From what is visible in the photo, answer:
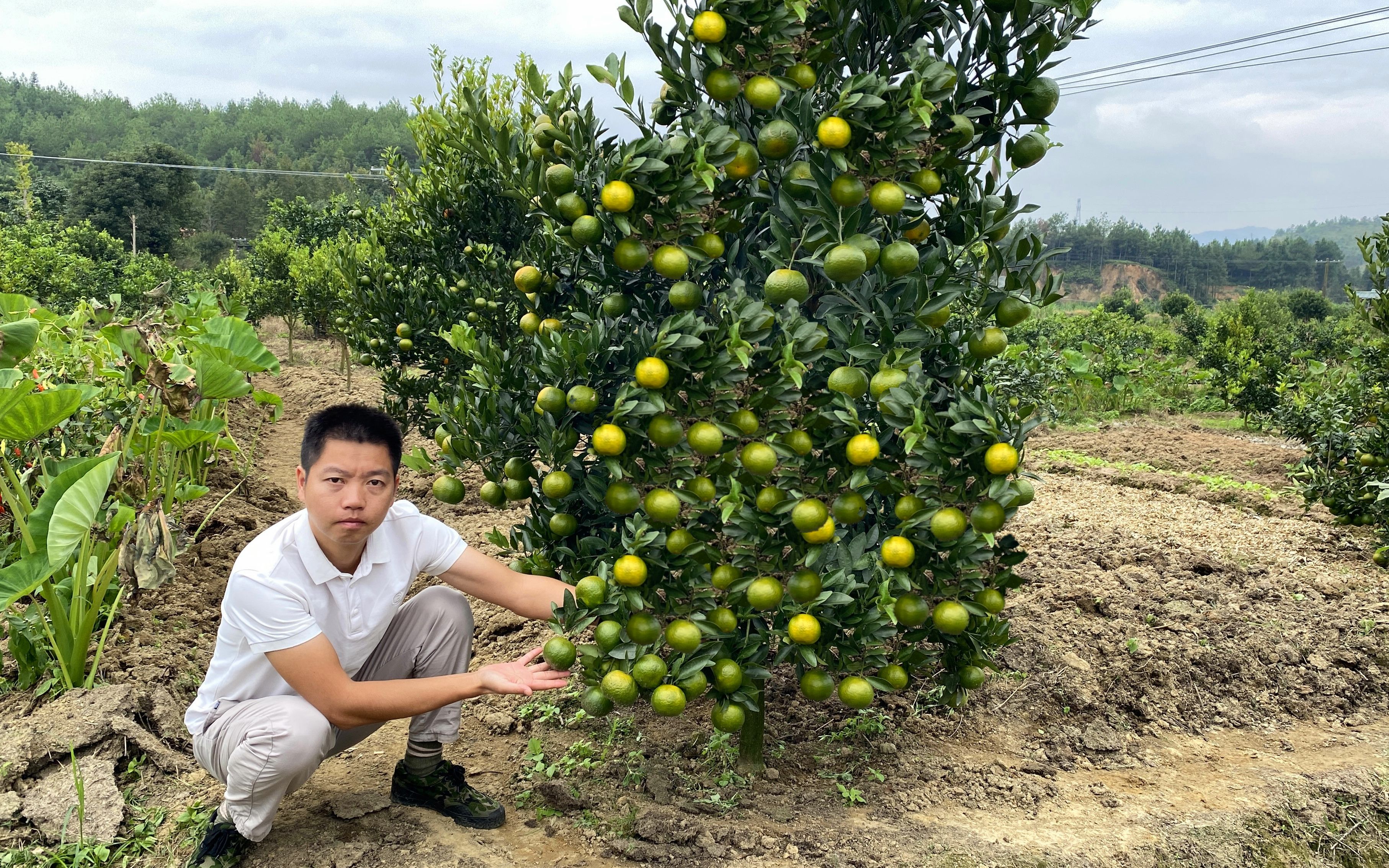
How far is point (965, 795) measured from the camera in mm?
2787

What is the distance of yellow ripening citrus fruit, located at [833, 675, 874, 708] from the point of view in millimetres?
2318

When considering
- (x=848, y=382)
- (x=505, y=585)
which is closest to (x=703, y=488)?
(x=848, y=382)

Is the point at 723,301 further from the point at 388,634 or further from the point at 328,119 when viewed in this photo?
the point at 328,119

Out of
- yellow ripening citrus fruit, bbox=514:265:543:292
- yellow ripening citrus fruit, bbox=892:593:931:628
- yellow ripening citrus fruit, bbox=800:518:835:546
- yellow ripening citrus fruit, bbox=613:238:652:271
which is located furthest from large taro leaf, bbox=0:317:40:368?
yellow ripening citrus fruit, bbox=892:593:931:628

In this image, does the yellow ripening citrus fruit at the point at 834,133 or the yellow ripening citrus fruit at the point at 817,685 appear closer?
the yellow ripening citrus fruit at the point at 834,133

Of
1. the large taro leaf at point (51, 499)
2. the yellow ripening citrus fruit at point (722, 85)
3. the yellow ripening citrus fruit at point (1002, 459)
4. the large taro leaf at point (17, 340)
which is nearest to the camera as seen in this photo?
the yellow ripening citrus fruit at point (1002, 459)

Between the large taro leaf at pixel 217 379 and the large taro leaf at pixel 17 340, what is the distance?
0.65m

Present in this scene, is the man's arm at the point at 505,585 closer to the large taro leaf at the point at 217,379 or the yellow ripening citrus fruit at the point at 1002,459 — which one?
the yellow ripening citrus fruit at the point at 1002,459

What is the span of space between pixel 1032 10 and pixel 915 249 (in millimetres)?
681

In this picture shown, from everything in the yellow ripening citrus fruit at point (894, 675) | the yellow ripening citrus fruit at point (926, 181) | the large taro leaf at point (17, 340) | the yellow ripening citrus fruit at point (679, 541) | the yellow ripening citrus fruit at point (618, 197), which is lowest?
the yellow ripening citrus fruit at point (894, 675)

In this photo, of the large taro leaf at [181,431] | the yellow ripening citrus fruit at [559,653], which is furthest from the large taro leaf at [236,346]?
the yellow ripening citrus fruit at [559,653]

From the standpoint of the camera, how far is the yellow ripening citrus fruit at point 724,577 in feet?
7.65

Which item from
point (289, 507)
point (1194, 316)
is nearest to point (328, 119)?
point (1194, 316)

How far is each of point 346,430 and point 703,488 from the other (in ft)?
3.34
